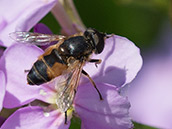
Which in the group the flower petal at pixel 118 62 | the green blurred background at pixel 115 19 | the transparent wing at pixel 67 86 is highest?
the transparent wing at pixel 67 86

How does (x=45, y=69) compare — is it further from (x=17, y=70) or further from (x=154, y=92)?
(x=154, y=92)

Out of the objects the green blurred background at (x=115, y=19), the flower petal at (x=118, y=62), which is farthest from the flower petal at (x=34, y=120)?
the green blurred background at (x=115, y=19)

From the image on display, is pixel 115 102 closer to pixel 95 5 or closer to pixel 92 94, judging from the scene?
pixel 92 94

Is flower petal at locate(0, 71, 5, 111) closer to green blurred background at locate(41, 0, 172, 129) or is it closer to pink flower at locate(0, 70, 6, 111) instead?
pink flower at locate(0, 70, 6, 111)

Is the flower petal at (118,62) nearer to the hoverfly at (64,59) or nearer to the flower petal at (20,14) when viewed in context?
the hoverfly at (64,59)

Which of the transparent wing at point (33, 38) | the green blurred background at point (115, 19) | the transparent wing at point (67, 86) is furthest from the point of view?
the green blurred background at point (115, 19)

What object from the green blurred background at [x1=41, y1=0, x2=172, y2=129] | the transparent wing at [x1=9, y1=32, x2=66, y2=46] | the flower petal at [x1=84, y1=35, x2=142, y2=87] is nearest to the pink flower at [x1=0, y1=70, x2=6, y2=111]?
the transparent wing at [x1=9, y1=32, x2=66, y2=46]
